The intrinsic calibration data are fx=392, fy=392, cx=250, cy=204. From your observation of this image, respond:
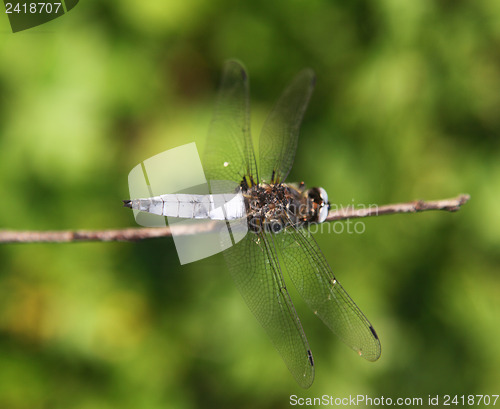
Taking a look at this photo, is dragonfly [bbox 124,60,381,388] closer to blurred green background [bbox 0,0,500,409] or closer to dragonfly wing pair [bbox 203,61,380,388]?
dragonfly wing pair [bbox 203,61,380,388]

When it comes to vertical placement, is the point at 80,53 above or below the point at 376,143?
above

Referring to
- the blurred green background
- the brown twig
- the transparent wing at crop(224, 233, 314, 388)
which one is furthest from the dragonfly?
the blurred green background

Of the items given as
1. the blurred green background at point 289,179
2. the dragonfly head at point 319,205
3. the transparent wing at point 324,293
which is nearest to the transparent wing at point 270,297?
the transparent wing at point 324,293

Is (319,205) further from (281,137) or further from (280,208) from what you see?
(281,137)

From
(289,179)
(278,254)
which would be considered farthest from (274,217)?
(289,179)

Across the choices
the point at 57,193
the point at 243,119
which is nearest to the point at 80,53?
the point at 57,193

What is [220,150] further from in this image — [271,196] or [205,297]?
[205,297]
